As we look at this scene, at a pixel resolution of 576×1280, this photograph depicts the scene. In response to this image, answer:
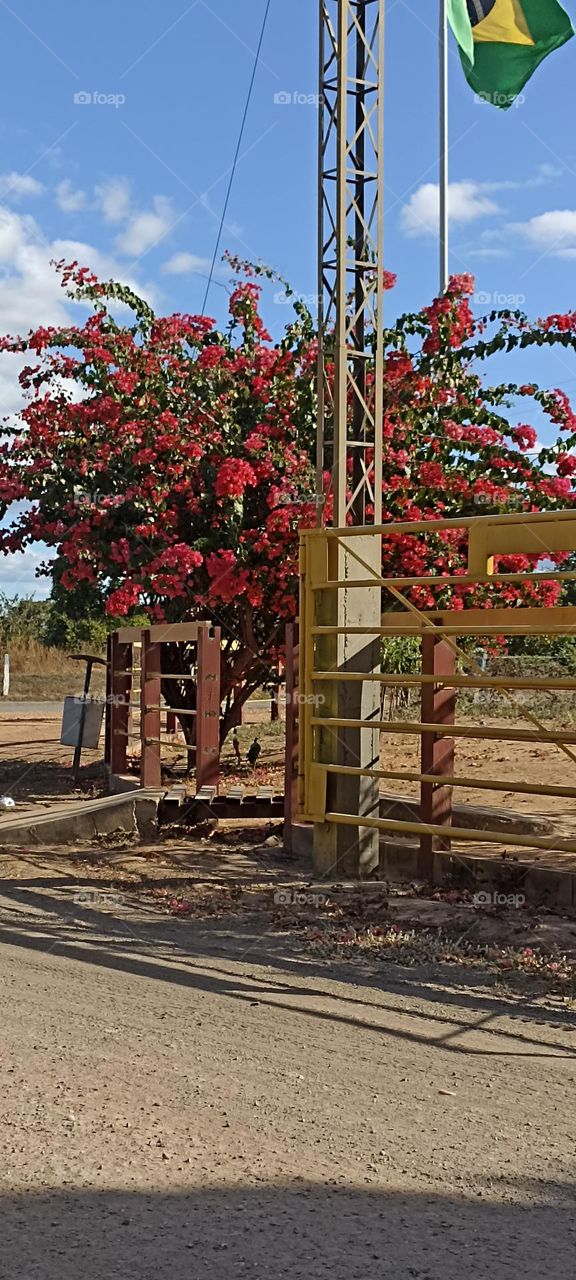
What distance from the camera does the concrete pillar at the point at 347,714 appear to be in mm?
8828

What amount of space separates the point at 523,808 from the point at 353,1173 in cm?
825

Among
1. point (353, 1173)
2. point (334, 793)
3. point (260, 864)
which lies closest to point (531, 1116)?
point (353, 1173)

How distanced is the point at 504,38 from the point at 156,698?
7.17m

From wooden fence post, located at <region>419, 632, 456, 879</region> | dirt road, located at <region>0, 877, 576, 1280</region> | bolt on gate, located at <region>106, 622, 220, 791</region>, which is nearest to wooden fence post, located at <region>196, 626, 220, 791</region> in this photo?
bolt on gate, located at <region>106, 622, 220, 791</region>

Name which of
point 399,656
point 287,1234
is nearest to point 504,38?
point 287,1234

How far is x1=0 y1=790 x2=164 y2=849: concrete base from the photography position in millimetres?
10343

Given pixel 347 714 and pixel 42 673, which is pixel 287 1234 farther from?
pixel 42 673

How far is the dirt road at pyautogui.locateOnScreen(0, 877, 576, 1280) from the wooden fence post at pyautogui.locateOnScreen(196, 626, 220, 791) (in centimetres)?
492

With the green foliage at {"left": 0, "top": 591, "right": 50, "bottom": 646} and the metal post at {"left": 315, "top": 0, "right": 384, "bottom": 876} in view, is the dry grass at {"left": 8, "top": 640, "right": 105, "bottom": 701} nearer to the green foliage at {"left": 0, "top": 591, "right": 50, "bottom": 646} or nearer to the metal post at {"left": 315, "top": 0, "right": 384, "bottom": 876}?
the green foliage at {"left": 0, "top": 591, "right": 50, "bottom": 646}

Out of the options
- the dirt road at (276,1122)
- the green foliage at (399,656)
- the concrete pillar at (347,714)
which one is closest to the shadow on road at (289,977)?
the dirt road at (276,1122)

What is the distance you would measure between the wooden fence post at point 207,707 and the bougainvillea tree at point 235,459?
94cm

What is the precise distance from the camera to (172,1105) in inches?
171

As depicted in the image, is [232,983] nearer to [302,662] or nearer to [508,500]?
[302,662]

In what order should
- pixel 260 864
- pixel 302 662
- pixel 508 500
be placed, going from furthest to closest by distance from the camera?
pixel 508 500, pixel 260 864, pixel 302 662
